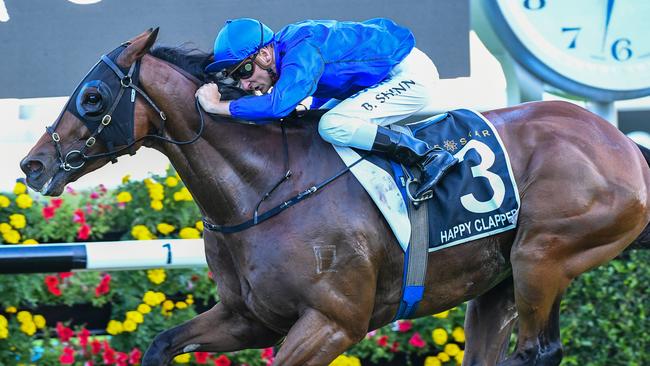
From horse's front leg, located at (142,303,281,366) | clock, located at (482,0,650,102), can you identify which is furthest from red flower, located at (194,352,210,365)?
clock, located at (482,0,650,102)

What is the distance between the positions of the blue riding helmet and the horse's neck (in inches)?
6.7

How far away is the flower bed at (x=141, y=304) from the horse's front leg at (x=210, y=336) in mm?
810

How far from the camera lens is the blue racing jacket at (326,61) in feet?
11.8

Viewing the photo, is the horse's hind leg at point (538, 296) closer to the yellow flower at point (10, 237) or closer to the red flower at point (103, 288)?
the red flower at point (103, 288)

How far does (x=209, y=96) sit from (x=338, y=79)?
19.8 inches

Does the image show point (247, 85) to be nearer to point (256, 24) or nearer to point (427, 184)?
point (256, 24)

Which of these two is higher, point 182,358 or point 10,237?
point 10,237

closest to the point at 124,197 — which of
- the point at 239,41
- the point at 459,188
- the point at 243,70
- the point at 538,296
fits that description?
the point at 243,70

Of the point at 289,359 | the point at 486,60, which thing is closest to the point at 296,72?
the point at 289,359

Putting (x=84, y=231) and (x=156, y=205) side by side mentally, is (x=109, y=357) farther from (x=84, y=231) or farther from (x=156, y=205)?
(x=156, y=205)

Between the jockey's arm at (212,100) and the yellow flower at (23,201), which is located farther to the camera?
the yellow flower at (23,201)

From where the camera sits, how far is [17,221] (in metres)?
4.92

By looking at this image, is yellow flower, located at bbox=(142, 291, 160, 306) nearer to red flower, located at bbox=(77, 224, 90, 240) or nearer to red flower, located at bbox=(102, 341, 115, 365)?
red flower, located at bbox=(102, 341, 115, 365)

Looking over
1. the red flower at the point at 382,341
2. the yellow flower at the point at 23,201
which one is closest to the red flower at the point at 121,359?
the yellow flower at the point at 23,201
